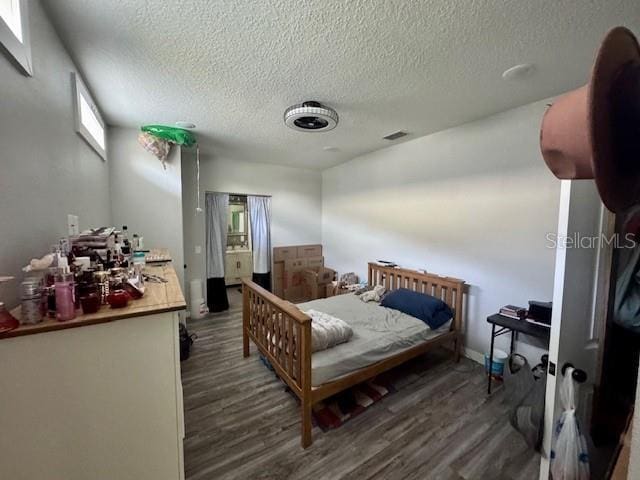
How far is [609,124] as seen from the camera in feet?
1.48

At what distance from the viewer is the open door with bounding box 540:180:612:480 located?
126 centimetres

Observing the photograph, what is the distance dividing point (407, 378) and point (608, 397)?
134 centimetres

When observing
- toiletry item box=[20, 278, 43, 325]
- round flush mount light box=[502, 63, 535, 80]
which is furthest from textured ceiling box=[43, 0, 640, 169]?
Result: toiletry item box=[20, 278, 43, 325]

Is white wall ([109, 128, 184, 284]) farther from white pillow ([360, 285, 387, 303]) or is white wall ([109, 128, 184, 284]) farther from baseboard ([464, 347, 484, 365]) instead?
baseboard ([464, 347, 484, 365])

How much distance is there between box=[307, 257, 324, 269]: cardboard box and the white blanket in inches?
111

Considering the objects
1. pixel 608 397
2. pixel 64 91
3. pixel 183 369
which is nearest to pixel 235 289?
pixel 183 369

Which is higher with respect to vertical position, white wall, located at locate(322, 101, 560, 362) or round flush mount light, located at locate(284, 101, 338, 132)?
round flush mount light, located at locate(284, 101, 338, 132)

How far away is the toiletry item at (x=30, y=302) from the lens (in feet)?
2.83

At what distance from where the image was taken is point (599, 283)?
4.78 ft

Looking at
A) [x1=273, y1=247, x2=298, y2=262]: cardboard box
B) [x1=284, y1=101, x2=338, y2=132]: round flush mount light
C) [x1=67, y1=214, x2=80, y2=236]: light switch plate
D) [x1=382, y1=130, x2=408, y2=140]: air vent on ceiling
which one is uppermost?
[x1=382, y1=130, x2=408, y2=140]: air vent on ceiling

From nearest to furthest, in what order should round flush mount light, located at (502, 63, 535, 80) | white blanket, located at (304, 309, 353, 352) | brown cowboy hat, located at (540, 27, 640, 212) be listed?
brown cowboy hat, located at (540, 27, 640, 212)
round flush mount light, located at (502, 63, 535, 80)
white blanket, located at (304, 309, 353, 352)

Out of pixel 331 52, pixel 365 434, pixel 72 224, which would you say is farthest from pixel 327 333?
pixel 331 52

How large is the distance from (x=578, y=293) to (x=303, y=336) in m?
1.57

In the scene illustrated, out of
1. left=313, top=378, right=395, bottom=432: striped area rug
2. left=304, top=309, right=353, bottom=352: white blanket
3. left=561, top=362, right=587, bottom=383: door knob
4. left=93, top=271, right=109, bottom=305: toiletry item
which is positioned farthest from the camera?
left=304, top=309, right=353, bottom=352: white blanket
